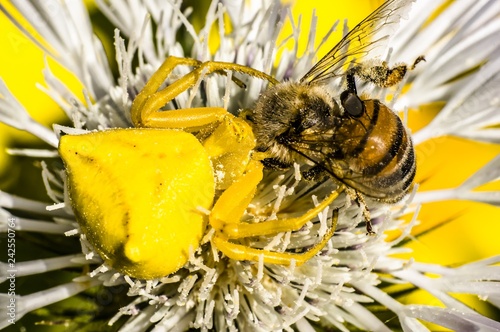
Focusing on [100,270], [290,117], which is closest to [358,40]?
[290,117]

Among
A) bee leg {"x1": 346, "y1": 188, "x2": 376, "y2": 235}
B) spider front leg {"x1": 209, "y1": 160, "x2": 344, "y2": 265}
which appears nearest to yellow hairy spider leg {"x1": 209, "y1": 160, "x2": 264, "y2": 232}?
spider front leg {"x1": 209, "y1": 160, "x2": 344, "y2": 265}

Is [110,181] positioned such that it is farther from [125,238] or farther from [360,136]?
[360,136]

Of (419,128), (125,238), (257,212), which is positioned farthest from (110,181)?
(419,128)

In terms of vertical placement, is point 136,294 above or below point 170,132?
below

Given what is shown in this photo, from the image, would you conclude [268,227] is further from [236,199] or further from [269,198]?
[269,198]

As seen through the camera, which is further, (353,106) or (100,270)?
(100,270)
